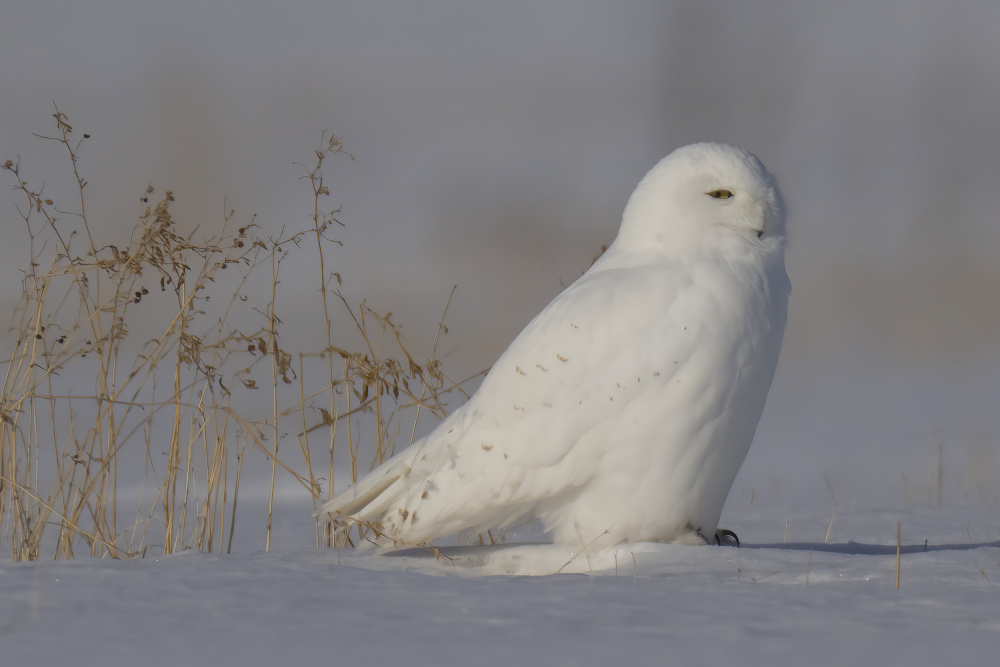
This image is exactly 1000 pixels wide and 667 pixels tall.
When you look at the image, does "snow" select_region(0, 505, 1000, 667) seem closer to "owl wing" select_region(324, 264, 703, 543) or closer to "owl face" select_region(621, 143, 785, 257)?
"owl wing" select_region(324, 264, 703, 543)

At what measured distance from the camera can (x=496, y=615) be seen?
1.83m

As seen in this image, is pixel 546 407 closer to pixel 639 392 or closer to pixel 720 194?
pixel 639 392

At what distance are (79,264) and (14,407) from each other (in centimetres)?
58

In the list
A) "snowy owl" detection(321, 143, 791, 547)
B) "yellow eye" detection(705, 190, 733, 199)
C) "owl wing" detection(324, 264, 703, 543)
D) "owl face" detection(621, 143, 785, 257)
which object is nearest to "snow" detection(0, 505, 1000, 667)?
"snowy owl" detection(321, 143, 791, 547)

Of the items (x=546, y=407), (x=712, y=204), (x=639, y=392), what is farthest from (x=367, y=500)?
(x=712, y=204)

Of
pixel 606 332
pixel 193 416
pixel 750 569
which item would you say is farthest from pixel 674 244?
pixel 193 416

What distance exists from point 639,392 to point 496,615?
124cm

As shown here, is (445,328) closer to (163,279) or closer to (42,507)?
(163,279)

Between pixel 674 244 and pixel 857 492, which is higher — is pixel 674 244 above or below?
above

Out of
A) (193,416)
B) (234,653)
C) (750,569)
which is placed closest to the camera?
(234,653)

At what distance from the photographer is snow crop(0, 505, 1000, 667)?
5.23ft

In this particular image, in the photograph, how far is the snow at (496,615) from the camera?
1594 millimetres

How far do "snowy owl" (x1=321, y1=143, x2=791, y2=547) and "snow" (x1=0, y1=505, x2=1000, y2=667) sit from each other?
46 centimetres

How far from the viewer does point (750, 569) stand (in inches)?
95.7
